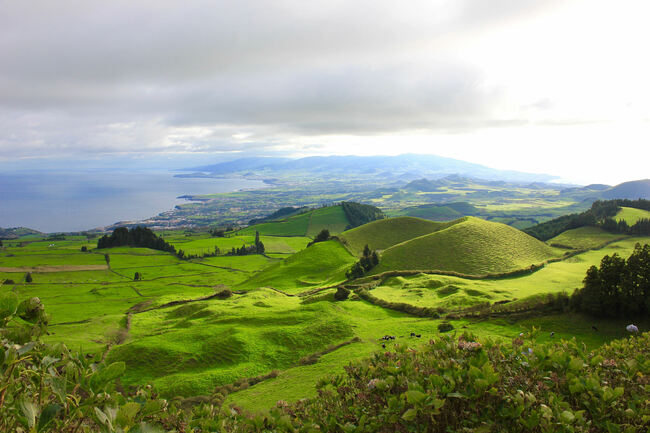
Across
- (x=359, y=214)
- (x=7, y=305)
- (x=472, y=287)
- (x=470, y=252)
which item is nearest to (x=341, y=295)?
(x=472, y=287)

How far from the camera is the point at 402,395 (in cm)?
473

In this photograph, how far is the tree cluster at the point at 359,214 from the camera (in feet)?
557

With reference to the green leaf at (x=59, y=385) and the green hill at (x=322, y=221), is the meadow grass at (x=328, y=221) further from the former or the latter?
the green leaf at (x=59, y=385)

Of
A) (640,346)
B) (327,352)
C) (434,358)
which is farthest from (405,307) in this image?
(434,358)

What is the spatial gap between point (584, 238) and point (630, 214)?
40.0 meters

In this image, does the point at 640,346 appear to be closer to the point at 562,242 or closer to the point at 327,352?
the point at 327,352

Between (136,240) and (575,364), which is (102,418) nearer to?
(575,364)

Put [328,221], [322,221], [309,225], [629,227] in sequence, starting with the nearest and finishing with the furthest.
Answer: [629,227] → [328,221] → [309,225] → [322,221]

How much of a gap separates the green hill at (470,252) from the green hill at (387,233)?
1678 cm

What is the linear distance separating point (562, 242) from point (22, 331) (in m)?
108

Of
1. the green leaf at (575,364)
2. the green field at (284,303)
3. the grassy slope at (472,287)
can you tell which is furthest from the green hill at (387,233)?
the green leaf at (575,364)

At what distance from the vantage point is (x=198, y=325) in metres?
40.0

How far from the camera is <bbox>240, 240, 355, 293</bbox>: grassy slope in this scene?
2825 inches

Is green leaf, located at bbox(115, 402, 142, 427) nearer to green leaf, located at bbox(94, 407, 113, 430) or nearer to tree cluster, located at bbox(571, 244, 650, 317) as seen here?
green leaf, located at bbox(94, 407, 113, 430)
